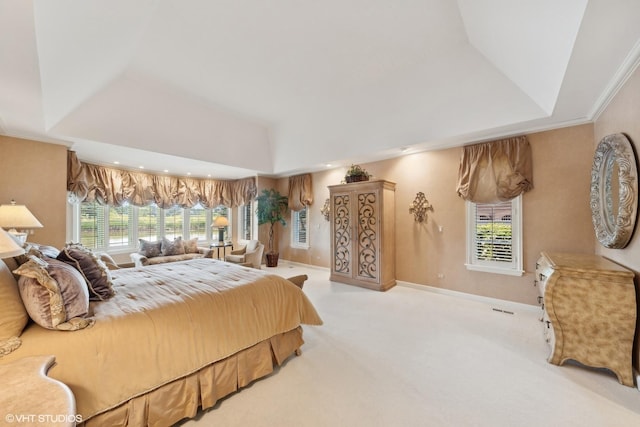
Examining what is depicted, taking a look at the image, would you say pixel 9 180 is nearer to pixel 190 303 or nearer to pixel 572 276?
pixel 190 303

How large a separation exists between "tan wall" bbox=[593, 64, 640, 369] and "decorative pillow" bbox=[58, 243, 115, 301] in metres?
4.25

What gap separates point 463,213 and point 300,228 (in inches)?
157

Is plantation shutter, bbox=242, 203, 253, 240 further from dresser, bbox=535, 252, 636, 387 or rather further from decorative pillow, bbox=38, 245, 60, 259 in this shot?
dresser, bbox=535, 252, 636, 387

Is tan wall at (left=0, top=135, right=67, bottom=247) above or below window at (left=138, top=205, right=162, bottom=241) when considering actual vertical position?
above

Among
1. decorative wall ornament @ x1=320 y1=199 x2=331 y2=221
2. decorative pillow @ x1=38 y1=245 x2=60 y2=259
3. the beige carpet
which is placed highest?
decorative wall ornament @ x1=320 y1=199 x2=331 y2=221

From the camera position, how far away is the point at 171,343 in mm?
1640

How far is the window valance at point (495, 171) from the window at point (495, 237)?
19cm

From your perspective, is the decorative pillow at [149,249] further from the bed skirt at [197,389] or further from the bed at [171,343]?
the bed skirt at [197,389]

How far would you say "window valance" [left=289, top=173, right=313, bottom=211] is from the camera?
6.40 meters

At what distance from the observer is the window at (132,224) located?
537cm

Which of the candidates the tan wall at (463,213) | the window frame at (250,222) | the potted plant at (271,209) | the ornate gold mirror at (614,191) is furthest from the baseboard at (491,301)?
the window frame at (250,222)

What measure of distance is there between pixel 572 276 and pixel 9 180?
6926 mm

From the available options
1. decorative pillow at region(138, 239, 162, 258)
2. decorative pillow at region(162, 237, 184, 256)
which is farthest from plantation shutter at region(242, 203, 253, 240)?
decorative pillow at region(138, 239, 162, 258)

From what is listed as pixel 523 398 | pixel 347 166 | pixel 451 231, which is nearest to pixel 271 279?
pixel 523 398
